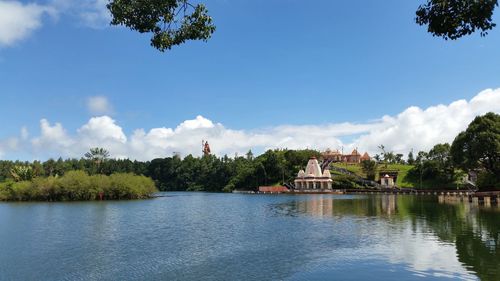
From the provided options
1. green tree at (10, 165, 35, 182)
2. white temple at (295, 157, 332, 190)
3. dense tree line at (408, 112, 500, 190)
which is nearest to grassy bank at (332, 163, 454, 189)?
white temple at (295, 157, 332, 190)

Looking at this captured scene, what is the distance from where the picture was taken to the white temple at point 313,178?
16138 cm

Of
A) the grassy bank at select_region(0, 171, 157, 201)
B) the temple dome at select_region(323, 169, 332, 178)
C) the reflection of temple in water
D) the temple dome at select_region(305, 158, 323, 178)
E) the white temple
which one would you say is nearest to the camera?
the reflection of temple in water

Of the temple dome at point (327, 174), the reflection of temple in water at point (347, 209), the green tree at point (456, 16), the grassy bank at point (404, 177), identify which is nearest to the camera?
the green tree at point (456, 16)

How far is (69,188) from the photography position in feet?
306

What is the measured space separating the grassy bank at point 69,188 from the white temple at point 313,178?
79.4m

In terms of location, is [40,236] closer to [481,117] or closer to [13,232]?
[13,232]

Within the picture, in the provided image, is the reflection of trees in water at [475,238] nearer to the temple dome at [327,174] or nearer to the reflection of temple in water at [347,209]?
the reflection of temple in water at [347,209]

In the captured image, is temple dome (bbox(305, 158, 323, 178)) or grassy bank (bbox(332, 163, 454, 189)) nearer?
grassy bank (bbox(332, 163, 454, 189))

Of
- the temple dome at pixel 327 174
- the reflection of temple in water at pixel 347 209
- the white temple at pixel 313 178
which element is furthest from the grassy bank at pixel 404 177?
the reflection of temple in water at pixel 347 209

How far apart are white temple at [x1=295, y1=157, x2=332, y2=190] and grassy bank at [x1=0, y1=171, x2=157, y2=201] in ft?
260

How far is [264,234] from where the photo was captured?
3972cm

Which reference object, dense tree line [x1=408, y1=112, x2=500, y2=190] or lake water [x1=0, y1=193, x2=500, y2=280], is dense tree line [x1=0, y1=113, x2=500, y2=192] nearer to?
dense tree line [x1=408, y1=112, x2=500, y2=190]

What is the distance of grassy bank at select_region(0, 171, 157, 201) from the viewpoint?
9406 centimetres

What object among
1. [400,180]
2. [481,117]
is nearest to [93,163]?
[400,180]
